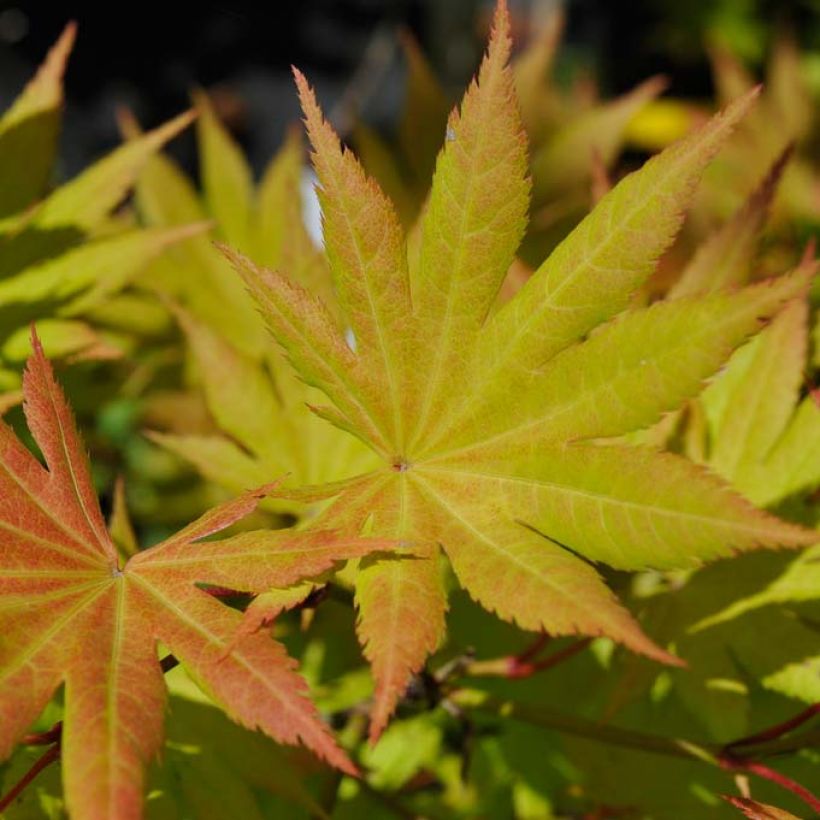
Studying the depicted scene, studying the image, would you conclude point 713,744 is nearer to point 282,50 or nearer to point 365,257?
point 365,257

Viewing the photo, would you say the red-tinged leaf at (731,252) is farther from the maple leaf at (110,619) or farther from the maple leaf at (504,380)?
the maple leaf at (110,619)

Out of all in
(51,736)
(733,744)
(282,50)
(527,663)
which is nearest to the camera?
(51,736)

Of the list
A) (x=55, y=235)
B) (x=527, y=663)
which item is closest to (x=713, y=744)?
(x=527, y=663)

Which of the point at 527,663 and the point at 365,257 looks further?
the point at 527,663

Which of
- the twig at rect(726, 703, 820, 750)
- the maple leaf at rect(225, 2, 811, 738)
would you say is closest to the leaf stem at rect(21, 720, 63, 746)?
the maple leaf at rect(225, 2, 811, 738)

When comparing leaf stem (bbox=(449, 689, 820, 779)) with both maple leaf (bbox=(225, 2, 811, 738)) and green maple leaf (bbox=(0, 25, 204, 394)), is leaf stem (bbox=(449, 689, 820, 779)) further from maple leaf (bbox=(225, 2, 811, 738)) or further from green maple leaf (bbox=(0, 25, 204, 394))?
Answer: green maple leaf (bbox=(0, 25, 204, 394))

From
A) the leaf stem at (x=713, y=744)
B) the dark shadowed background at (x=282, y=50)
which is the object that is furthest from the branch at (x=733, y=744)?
the dark shadowed background at (x=282, y=50)
